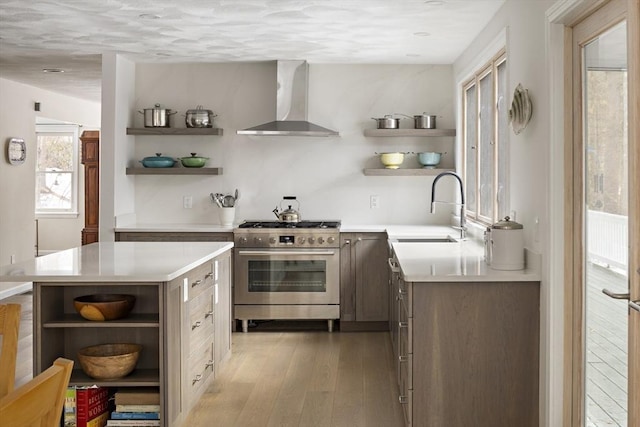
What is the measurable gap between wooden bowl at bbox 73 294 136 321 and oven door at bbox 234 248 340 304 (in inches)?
98.6

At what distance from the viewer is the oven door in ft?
19.9

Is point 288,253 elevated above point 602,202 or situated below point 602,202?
below

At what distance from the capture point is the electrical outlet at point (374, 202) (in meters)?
6.62

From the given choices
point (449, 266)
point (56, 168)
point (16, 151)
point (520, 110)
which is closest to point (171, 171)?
point (16, 151)

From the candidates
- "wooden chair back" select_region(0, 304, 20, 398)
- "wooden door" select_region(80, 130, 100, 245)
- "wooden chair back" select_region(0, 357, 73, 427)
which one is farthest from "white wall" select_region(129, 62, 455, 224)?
"wooden chair back" select_region(0, 357, 73, 427)

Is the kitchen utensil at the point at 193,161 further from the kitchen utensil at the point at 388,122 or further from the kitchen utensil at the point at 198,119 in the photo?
the kitchen utensil at the point at 388,122

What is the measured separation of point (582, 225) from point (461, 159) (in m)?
3.14

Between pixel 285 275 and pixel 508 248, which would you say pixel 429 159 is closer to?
pixel 285 275

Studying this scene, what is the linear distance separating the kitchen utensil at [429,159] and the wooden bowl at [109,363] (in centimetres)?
359

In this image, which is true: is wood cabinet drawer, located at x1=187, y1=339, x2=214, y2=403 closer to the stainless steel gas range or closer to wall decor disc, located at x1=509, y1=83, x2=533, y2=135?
the stainless steel gas range

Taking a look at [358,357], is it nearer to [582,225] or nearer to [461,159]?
[461,159]

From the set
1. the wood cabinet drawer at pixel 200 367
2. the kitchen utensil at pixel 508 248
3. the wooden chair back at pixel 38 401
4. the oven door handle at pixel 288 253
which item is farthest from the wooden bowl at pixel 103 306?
the oven door handle at pixel 288 253

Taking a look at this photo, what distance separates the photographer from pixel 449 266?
3.70m

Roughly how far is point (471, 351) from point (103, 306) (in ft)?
5.82
